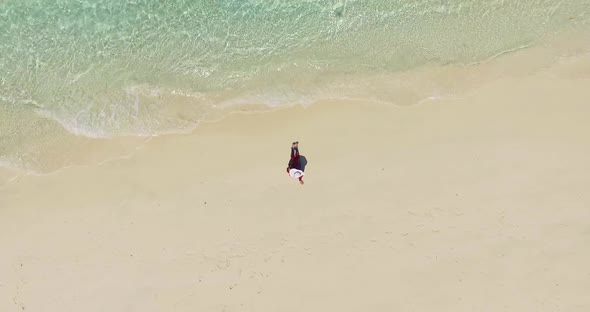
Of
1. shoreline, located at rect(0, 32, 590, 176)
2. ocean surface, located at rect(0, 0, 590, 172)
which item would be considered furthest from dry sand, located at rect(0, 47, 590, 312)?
ocean surface, located at rect(0, 0, 590, 172)

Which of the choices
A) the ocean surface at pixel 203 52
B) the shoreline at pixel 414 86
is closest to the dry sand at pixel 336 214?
the shoreline at pixel 414 86

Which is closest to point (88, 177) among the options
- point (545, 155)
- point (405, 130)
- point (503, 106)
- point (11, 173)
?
point (11, 173)

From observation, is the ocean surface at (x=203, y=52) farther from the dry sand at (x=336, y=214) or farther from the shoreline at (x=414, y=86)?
the dry sand at (x=336, y=214)

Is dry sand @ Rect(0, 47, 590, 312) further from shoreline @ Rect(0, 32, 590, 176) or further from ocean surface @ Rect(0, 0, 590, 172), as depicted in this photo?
ocean surface @ Rect(0, 0, 590, 172)

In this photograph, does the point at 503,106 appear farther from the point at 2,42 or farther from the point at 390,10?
the point at 2,42

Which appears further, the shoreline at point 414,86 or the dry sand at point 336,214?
the shoreline at point 414,86

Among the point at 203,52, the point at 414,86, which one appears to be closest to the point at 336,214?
the point at 414,86

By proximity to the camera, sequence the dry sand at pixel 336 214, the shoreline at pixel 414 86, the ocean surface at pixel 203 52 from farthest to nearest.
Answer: the ocean surface at pixel 203 52
the shoreline at pixel 414 86
the dry sand at pixel 336 214
